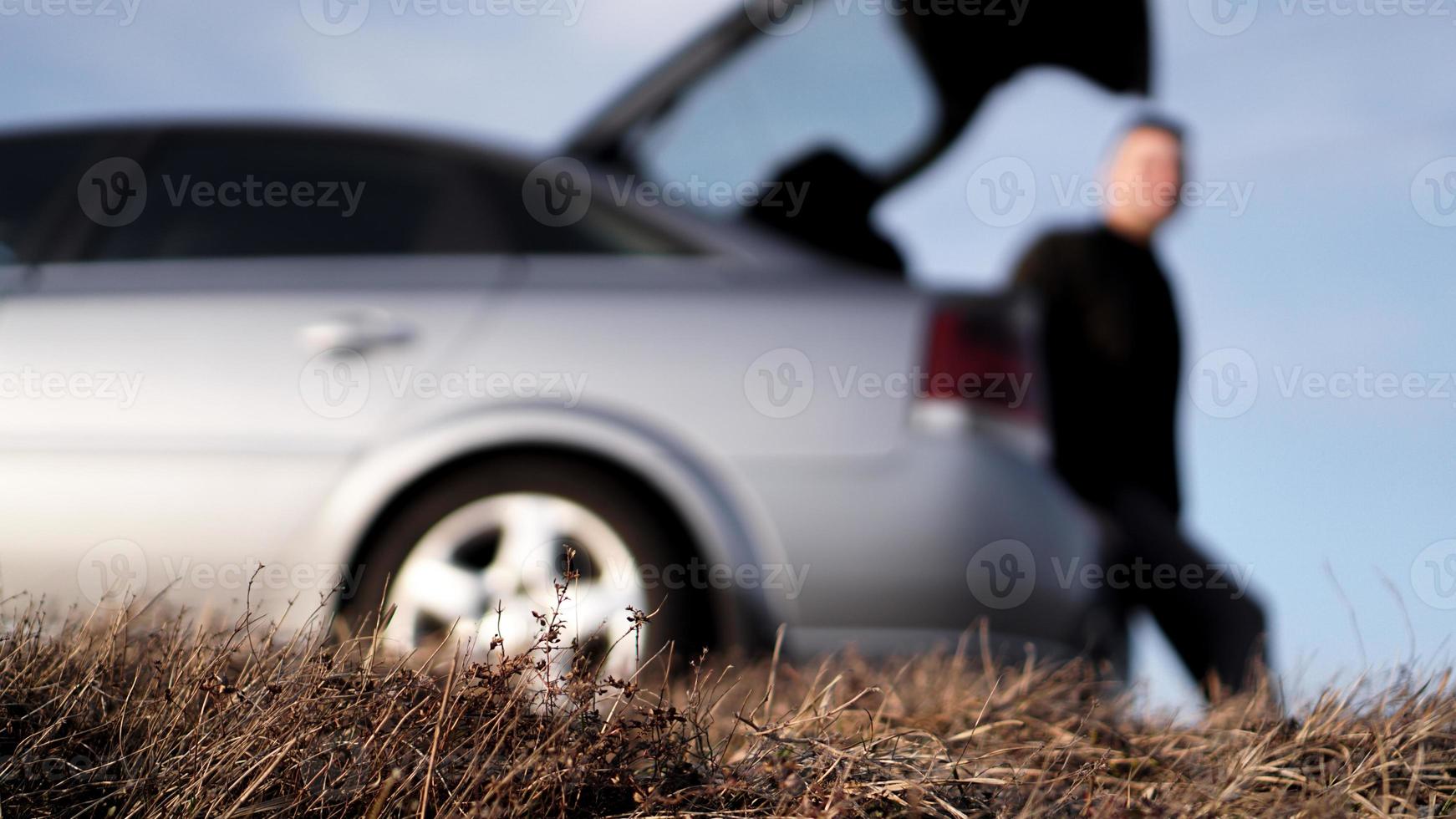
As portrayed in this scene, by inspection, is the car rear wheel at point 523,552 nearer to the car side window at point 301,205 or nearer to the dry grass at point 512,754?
the car side window at point 301,205

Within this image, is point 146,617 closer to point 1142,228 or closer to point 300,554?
point 300,554

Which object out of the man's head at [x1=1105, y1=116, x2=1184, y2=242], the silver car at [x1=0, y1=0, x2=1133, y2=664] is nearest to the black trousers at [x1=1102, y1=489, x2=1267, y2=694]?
the silver car at [x1=0, y1=0, x2=1133, y2=664]

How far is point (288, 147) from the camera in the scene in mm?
3707

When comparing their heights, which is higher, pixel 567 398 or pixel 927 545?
pixel 567 398

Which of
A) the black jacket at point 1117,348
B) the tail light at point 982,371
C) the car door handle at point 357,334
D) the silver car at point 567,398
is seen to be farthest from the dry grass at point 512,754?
the black jacket at point 1117,348

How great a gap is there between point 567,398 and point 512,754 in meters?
1.80

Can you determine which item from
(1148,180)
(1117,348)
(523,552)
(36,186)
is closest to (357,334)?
(523,552)

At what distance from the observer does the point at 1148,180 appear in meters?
4.32

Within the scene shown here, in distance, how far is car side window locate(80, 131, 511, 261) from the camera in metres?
3.50

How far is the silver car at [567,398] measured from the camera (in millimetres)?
3027

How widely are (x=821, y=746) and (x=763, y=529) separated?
1536mm

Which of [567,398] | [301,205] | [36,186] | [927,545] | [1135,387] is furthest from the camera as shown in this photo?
[1135,387]

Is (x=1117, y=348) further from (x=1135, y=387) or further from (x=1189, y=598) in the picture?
(x=1189, y=598)

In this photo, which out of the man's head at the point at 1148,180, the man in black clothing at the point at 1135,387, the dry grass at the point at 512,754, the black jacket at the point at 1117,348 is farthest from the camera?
the man's head at the point at 1148,180
